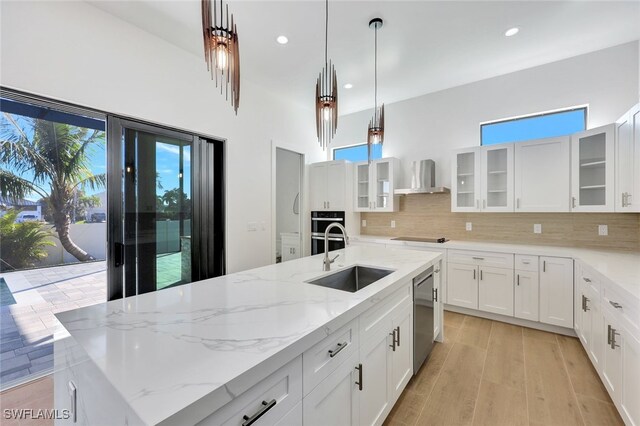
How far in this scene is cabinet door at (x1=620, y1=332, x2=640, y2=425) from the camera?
57.4 inches

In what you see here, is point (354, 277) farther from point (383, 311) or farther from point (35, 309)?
point (35, 309)

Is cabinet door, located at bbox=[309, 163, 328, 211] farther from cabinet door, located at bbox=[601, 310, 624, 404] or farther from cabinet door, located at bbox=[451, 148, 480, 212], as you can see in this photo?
cabinet door, located at bbox=[601, 310, 624, 404]

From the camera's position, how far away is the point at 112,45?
96.4 inches

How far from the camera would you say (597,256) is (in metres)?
2.66

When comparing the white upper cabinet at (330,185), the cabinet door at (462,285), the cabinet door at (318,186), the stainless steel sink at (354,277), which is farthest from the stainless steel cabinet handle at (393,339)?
the cabinet door at (318,186)

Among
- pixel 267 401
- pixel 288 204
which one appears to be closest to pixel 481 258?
pixel 288 204

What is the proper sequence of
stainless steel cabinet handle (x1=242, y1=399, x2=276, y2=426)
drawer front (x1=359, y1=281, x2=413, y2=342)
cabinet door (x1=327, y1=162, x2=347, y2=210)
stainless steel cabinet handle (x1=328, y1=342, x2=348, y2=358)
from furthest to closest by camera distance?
cabinet door (x1=327, y1=162, x2=347, y2=210) < drawer front (x1=359, y1=281, x2=413, y2=342) < stainless steel cabinet handle (x1=328, y1=342, x2=348, y2=358) < stainless steel cabinet handle (x1=242, y1=399, x2=276, y2=426)

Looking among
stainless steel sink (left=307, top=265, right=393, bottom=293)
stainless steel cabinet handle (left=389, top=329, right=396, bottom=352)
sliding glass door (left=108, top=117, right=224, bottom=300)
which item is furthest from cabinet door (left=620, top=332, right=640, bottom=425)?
sliding glass door (left=108, top=117, right=224, bottom=300)

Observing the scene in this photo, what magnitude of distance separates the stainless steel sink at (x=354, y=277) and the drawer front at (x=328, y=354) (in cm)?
64

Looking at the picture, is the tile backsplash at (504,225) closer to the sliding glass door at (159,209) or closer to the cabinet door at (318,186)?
the cabinet door at (318,186)

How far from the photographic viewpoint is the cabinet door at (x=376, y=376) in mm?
1412

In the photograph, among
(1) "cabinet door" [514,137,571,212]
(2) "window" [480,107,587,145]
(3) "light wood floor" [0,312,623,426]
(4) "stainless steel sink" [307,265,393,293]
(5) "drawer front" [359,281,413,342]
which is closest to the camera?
(5) "drawer front" [359,281,413,342]

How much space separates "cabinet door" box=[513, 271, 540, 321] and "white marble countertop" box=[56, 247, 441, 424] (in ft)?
7.61

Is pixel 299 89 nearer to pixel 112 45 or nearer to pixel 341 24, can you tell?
pixel 341 24
